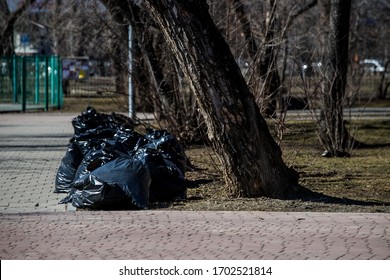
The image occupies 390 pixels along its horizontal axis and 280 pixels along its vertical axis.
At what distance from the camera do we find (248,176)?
1097 centimetres

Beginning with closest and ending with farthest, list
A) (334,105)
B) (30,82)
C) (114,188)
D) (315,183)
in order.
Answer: (114,188)
(315,183)
(334,105)
(30,82)

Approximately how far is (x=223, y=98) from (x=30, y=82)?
73.5ft

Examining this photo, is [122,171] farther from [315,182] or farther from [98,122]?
[98,122]

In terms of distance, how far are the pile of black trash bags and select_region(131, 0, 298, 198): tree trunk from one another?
35.2 inches

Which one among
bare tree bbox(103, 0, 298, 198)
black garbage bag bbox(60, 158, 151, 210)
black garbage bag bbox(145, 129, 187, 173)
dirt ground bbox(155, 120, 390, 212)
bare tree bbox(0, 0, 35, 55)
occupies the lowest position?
dirt ground bbox(155, 120, 390, 212)

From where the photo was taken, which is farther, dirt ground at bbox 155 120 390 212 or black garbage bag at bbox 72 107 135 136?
black garbage bag at bbox 72 107 135 136

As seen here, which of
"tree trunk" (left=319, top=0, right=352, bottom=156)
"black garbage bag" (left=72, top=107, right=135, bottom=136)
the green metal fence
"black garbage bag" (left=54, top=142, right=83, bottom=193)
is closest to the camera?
"black garbage bag" (left=54, top=142, right=83, bottom=193)

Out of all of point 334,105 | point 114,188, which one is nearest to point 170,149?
point 114,188

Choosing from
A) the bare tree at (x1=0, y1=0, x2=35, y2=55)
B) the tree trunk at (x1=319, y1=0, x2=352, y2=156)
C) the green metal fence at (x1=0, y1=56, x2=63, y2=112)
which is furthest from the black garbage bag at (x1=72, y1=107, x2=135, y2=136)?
the bare tree at (x1=0, y1=0, x2=35, y2=55)

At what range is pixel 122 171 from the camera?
10.8 m

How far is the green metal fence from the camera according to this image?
103ft

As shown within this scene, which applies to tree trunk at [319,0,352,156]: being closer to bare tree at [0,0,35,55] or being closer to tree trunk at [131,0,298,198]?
tree trunk at [131,0,298,198]

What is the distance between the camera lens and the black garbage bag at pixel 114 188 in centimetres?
1048
